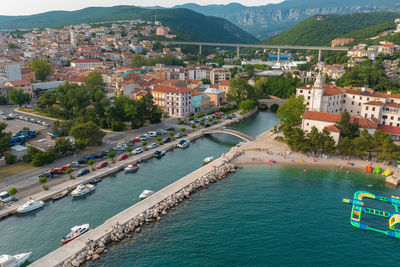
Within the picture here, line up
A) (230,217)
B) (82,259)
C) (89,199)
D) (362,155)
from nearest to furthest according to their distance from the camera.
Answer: (82,259) → (230,217) → (89,199) → (362,155)

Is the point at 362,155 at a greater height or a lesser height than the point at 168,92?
lesser

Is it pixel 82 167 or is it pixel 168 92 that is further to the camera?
pixel 168 92

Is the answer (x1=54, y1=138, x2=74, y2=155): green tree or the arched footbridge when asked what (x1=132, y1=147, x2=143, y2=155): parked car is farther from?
the arched footbridge

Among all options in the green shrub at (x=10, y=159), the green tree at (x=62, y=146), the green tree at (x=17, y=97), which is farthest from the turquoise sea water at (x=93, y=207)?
the green tree at (x=17, y=97)

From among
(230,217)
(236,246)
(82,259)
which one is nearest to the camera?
(82,259)

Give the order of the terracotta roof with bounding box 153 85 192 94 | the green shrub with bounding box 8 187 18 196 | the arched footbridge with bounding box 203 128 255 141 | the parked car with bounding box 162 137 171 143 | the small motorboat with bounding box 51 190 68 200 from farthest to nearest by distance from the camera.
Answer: the terracotta roof with bounding box 153 85 192 94
the arched footbridge with bounding box 203 128 255 141
the parked car with bounding box 162 137 171 143
the small motorboat with bounding box 51 190 68 200
the green shrub with bounding box 8 187 18 196

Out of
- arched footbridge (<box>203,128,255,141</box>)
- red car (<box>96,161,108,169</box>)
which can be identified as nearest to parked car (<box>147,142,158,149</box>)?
red car (<box>96,161,108,169</box>)

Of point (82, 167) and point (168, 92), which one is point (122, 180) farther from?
point (168, 92)

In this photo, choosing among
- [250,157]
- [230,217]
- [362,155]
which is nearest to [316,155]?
[362,155]
